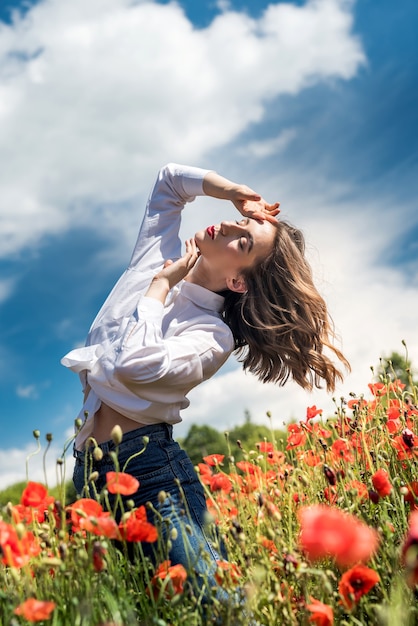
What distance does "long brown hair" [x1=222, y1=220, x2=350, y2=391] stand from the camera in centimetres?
349

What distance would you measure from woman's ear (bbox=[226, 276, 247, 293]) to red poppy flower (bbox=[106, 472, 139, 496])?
4.50 ft

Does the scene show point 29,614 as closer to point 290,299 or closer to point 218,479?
point 218,479

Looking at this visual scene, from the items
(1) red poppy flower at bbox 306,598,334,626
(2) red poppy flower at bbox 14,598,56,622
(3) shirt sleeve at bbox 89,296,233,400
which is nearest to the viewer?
(2) red poppy flower at bbox 14,598,56,622

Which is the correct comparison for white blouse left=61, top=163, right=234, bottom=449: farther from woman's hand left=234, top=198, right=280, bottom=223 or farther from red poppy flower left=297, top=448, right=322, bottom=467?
red poppy flower left=297, top=448, right=322, bottom=467

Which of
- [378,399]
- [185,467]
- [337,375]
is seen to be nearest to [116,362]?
[185,467]

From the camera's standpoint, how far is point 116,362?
2.71 metres

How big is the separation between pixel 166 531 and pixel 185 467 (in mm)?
329

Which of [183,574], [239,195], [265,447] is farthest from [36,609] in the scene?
[265,447]

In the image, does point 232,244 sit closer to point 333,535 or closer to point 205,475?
point 205,475

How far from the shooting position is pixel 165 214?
3510 mm

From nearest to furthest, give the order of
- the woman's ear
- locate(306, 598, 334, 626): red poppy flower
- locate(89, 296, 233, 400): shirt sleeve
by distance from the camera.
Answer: locate(306, 598, 334, 626): red poppy flower
locate(89, 296, 233, 400): shirt sleeve
the woman's ear

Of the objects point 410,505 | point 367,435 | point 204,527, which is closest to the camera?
point 204,527

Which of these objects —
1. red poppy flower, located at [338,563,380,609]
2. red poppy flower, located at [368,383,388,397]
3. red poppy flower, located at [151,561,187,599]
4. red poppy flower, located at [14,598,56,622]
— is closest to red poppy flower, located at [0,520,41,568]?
red poppy flower, located at [14,598,56,622]

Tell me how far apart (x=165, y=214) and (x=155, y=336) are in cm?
96
